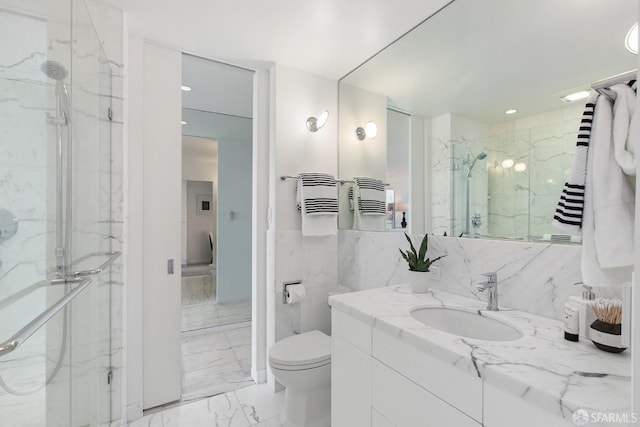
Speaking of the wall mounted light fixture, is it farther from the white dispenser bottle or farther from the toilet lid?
the toilet lid

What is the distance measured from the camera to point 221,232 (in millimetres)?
3678

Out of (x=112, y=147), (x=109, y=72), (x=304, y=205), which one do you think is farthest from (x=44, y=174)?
(x=304, y=205)

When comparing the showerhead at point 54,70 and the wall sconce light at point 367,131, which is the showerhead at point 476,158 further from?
the showerhead at point 54,70

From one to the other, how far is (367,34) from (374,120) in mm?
563

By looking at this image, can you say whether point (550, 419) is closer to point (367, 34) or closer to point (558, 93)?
point (558, 93)

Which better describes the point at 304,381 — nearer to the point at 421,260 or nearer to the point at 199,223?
the point at 421,260

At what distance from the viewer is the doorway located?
2275mm

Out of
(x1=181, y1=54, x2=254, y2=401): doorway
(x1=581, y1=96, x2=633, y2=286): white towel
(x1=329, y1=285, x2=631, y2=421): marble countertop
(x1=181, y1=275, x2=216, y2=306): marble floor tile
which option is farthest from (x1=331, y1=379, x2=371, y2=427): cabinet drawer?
(x1=181, y1=275, x2=216, y2=306): marble floor tile

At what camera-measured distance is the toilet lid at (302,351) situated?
1566 millimetres

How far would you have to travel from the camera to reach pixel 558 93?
1.14 m

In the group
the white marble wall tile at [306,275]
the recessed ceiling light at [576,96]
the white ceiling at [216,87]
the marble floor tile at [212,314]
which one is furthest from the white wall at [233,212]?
the recessed ceiling light at [576,96]

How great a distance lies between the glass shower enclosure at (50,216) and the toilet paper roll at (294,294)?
1.09 meters

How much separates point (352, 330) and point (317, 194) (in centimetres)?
107

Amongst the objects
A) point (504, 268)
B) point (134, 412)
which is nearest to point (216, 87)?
point (134, 412)
